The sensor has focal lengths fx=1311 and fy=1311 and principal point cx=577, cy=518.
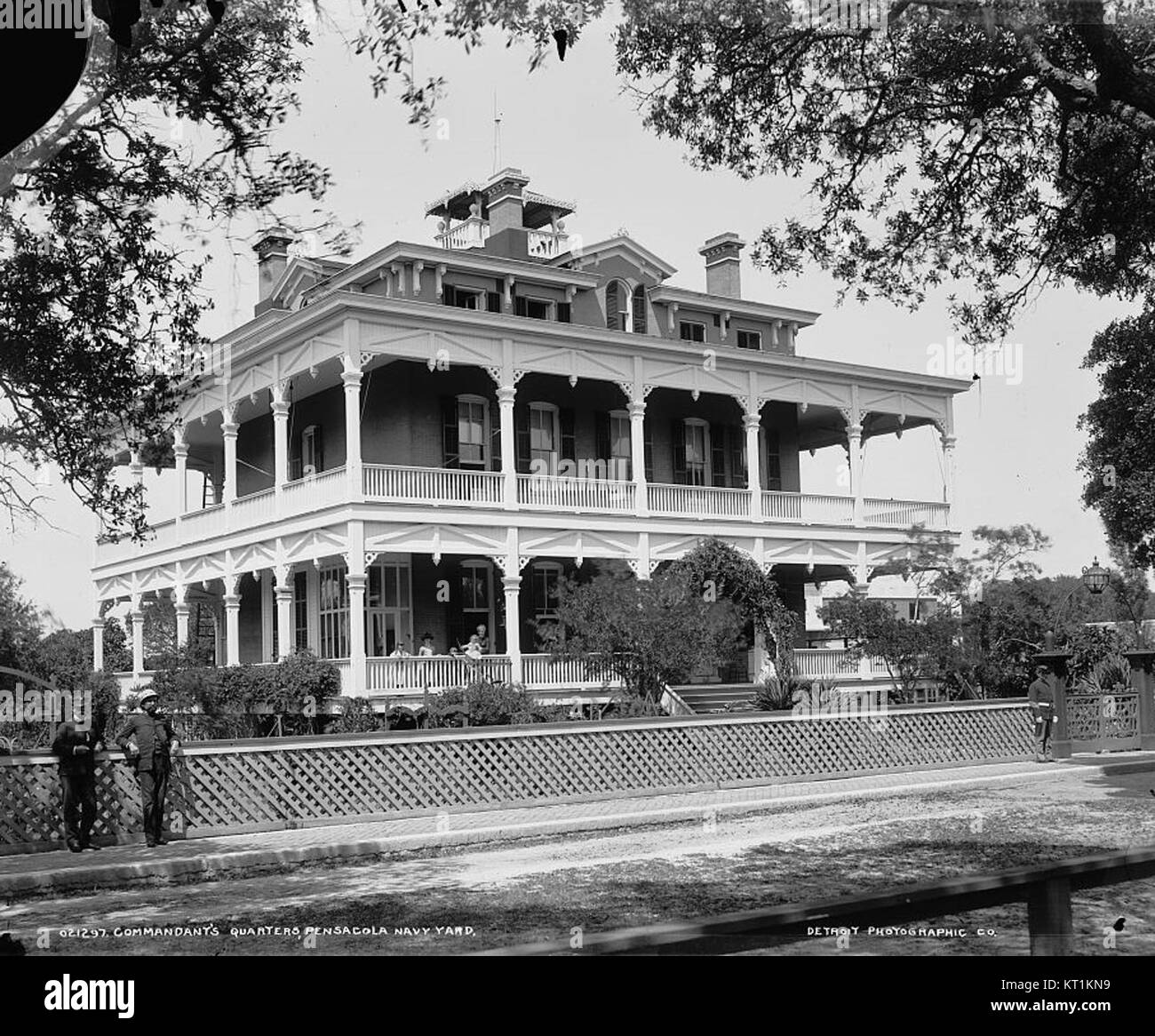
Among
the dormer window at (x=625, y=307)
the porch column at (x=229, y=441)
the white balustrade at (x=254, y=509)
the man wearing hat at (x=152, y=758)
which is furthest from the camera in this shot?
the dormer window at (x=625, y=307)

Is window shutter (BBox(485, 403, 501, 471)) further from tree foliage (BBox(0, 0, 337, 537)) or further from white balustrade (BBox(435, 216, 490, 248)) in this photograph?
tree foliage (BBox(0, 0, 337, 537))

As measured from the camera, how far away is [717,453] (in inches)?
1238

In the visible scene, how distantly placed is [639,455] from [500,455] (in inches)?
116

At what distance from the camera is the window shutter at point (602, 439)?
29625 mm

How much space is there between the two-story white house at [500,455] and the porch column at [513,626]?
81 millimetres

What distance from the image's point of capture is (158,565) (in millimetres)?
23156

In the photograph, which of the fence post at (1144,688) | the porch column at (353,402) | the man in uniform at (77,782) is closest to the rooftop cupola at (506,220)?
the porch column at (353,402)

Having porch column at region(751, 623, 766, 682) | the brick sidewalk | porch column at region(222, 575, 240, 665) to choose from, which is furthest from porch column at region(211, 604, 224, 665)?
the brick sidewalk

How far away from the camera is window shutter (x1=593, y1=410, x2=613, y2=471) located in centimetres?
2962

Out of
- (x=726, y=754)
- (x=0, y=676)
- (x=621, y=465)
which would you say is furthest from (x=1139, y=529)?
(x=621, y=465)

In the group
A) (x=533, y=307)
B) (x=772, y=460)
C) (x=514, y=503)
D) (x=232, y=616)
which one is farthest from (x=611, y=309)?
(x=232, y=616)

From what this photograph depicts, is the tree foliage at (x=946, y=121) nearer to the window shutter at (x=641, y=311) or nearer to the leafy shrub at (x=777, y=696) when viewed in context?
the leafy shrub at (x=777, y=696)

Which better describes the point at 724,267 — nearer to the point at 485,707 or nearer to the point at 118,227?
the point at 485,707
